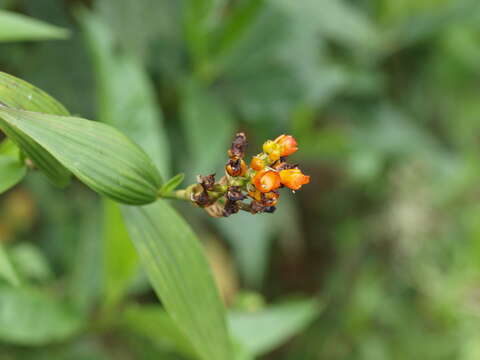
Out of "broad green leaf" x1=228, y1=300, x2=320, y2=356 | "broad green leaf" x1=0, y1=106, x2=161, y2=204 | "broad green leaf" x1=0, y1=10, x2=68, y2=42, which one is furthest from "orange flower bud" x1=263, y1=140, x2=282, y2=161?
"broad green leaf" x1=228, y1=300, x2=320, y2=356

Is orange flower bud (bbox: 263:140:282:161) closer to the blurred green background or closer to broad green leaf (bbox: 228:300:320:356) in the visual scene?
the blurred green background

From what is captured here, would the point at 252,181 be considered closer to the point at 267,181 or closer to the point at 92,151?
the point at 267,181

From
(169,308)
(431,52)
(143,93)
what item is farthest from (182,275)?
(431,52)

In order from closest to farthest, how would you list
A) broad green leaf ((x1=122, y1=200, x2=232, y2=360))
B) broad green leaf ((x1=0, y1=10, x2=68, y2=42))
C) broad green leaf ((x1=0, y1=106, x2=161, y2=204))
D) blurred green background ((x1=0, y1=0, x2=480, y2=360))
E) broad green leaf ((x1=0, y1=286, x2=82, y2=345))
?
1. broad green leaf ((x1=0, y1=106, x2=161, y2=204))
2. broad green leaf ((x1=122, y1=200, x2=232, y2=360))
3. broad green leaf ((x1=0, y1=10, x2=68, y2=42))
4. broad green leaf ((x1=0, y1=286, x2=82, y2=345))
5. blurred green background ((x1=0, y1=0, x2=480, y2=360))

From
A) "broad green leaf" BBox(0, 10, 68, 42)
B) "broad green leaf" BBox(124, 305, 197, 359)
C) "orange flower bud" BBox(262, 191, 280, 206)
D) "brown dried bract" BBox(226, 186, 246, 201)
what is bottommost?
"orange flower bud" BBox(262, 191, 280, 206)

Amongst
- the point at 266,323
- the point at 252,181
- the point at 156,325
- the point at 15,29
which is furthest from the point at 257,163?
the point at 266,323

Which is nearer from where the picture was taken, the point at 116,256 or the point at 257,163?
the point at 257,163
